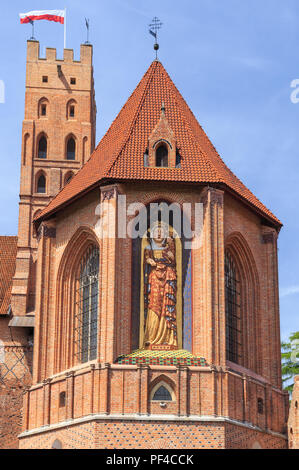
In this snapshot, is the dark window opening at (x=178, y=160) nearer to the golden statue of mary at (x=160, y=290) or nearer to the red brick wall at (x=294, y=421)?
the golden statue of mary at (x=160, y=290)

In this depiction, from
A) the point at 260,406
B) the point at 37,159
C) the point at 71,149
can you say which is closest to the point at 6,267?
the point at 37,159

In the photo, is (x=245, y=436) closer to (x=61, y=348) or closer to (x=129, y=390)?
(x=129, y=390)

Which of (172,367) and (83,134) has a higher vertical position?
(83,134)

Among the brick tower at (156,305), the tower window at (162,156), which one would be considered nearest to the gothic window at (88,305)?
the brick tower at (156,305)

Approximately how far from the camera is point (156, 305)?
2936cm

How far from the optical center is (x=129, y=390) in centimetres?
2766

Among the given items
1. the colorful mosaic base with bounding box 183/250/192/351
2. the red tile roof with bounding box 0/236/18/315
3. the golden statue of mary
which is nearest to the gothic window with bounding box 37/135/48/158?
the red tile roof with bounding box 0/236/18/315

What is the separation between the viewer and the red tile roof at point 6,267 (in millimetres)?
36719

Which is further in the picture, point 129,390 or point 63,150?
point 63,150

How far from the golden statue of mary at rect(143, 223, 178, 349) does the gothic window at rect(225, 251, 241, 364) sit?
7.12 feet

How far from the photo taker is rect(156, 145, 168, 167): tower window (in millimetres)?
31328

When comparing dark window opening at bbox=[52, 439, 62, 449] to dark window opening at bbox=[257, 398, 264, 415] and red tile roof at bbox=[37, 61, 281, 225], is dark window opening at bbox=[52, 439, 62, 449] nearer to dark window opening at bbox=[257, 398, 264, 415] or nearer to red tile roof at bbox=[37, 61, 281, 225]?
dark window opening at bbox=[257, 398, 264, 415]

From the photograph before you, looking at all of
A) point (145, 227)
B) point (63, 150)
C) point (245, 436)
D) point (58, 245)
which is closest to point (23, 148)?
point (63, 150)

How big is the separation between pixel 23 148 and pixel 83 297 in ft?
34.9
